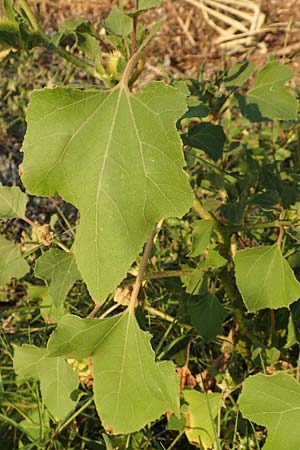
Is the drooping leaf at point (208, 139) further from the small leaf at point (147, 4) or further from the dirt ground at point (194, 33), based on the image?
the dirt ground at point (194, 33)

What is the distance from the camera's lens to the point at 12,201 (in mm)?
1652

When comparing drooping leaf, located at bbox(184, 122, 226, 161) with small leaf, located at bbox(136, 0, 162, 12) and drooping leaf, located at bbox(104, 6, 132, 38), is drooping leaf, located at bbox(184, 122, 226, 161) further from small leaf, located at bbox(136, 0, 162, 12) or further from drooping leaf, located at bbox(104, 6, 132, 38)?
small leaf, located at bbox(136, 0, 162, 12)

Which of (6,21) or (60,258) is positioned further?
(60,258)

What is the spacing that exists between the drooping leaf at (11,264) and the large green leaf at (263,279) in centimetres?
47

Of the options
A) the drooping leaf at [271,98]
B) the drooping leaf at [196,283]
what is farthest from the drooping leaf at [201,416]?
the drooping leaf at [271,98]

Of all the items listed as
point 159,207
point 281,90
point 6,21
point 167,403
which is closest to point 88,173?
point 159,207

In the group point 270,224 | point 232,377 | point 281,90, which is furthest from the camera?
point 232,377

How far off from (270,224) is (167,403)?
0.41 metres

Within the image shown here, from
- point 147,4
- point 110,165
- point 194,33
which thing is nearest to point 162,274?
point 110,165

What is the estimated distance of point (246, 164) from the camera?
1887 mm

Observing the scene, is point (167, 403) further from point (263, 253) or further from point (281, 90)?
point (281, 90)

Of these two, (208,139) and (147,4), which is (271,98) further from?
(147,4)

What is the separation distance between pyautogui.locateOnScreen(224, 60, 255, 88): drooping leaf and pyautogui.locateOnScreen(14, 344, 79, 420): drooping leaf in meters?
0.70

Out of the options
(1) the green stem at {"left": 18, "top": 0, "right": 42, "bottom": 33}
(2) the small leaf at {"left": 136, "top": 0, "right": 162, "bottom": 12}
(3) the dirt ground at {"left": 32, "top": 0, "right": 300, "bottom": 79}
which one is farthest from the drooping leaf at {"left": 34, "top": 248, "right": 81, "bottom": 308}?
(3) the dirt ground at {"left": 32, "top": 0, "right": 300, "bottom": 79}
